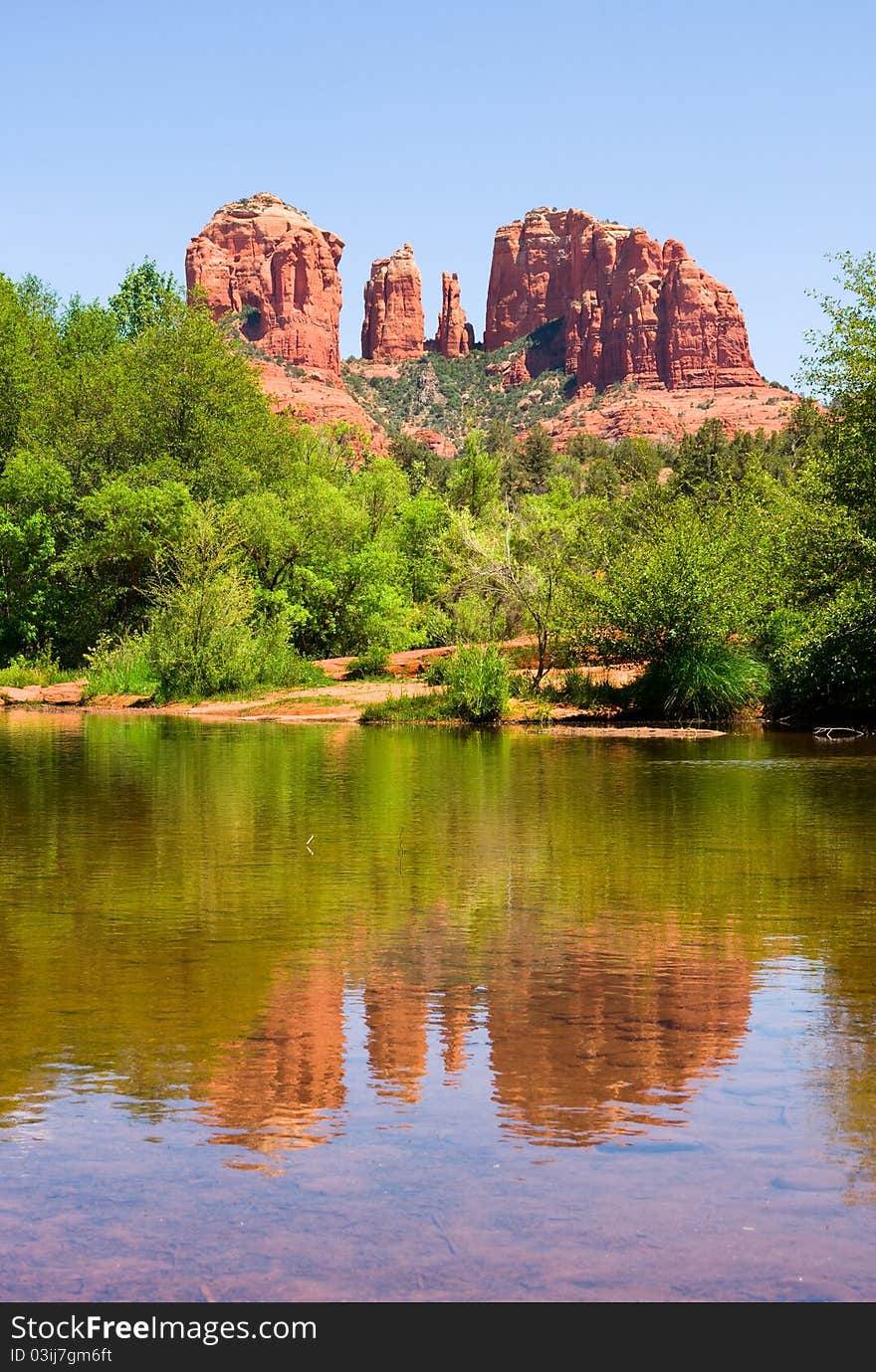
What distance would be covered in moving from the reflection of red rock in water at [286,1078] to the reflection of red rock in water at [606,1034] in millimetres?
825

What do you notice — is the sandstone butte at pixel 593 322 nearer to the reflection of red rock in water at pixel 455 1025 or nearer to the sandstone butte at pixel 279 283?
the sandstone butte at pixel 279 283

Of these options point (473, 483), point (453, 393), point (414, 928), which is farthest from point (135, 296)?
point (453, 393)

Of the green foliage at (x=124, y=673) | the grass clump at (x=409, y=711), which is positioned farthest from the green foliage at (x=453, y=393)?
the grass clump at (x=409, y=711)

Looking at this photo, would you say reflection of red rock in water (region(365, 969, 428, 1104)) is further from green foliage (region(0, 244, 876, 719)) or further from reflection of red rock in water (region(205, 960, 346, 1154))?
green foliage (region(0, 244, 876, 719))

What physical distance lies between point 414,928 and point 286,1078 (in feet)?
12.2

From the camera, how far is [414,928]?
33.9 feet

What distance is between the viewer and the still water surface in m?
4.72

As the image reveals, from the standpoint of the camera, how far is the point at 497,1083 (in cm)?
660

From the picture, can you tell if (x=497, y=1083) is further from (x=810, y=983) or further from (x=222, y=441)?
(x=222, y=441)

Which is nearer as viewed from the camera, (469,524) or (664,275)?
(469,524)
